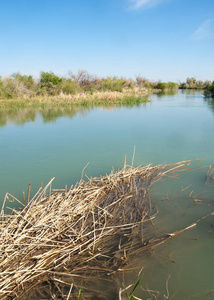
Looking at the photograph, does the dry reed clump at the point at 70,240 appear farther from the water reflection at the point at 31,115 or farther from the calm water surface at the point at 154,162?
the water reflection at the point at 31,115

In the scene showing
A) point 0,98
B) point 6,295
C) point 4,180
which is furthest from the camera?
point 0,98

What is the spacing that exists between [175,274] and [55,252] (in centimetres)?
107

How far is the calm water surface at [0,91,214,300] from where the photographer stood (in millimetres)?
1826

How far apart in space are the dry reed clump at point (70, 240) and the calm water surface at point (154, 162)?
0.22 meters

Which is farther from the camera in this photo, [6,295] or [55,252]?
[55,252]

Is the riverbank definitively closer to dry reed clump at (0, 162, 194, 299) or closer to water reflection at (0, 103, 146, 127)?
water reflection at (0, 103, 146, 127)

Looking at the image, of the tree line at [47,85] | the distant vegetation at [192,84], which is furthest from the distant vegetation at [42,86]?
the distant vegetation at [192,84]

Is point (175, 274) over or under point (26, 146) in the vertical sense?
under

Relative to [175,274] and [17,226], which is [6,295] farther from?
[175,274]

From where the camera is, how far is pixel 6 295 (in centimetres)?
162

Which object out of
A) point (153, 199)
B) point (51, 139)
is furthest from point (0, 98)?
point (153, 199)

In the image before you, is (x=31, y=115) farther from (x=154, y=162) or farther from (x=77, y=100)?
(x=154, y=162)

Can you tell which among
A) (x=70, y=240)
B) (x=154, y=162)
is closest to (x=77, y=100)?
(x=154, y=162)

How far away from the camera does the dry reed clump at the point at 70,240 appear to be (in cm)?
175
